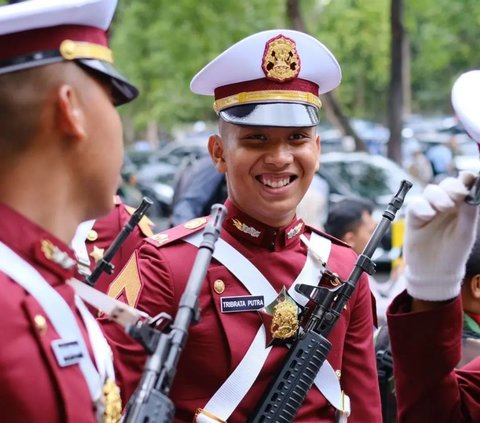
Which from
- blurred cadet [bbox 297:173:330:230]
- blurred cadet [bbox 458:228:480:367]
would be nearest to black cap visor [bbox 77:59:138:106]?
blurred cadet [bbox 458:228:480:367]

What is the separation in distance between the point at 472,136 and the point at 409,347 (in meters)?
0.62

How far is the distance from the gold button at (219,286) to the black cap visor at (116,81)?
33.1 inches

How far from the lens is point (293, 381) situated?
2.71 m

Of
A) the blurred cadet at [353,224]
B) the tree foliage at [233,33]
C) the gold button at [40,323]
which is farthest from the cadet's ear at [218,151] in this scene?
the tree foliage at [233,33]

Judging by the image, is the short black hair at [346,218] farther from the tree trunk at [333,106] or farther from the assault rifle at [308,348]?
the tree trunk at [333,106]

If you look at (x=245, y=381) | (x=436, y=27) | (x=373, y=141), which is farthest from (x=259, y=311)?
(x=373, y=141)

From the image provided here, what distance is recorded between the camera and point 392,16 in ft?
48.3

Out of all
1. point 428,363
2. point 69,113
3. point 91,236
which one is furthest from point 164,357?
Result: point 91,236

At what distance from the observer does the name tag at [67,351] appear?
188cm

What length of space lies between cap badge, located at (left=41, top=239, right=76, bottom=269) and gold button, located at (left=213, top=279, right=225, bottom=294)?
0.87 m

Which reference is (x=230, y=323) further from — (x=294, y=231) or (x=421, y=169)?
(x=421, y=169)

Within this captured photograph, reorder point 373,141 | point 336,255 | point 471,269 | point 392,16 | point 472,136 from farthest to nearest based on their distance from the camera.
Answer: point 373,141 → point 392,16 → point 471,269 → point 336,255 → point 472,136

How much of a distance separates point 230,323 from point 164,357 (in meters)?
0.84

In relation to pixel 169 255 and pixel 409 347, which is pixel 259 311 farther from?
pixel 409 347
